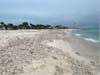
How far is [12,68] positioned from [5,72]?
554 millimetres

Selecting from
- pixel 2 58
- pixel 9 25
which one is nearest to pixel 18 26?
pixel 9 25

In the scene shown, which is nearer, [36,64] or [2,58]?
[36,64]

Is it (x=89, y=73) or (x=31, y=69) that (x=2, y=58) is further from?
(x=89, y=73)

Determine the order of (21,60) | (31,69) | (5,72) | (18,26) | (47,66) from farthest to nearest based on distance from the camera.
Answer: (18,26), (21,60), (47,66), (31,69), (5,72)

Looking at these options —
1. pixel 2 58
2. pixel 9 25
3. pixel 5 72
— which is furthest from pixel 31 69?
pixel 9 25

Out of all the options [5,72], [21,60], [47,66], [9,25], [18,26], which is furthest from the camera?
[18,26]

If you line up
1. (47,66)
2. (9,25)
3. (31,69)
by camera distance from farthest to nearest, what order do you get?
(9,25)
(47,66)
(31,69)

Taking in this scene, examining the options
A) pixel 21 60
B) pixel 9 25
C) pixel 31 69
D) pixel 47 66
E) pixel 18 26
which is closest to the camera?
pixel 31 69

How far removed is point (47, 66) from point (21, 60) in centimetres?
147

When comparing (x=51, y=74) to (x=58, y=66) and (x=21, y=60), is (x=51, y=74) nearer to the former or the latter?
(x=58, y=66)

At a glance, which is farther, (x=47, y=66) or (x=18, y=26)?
(x=18, y=26)

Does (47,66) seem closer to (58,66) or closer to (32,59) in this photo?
(58,66)

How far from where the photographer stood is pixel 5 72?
27.1 feet

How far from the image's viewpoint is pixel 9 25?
3711 inches
